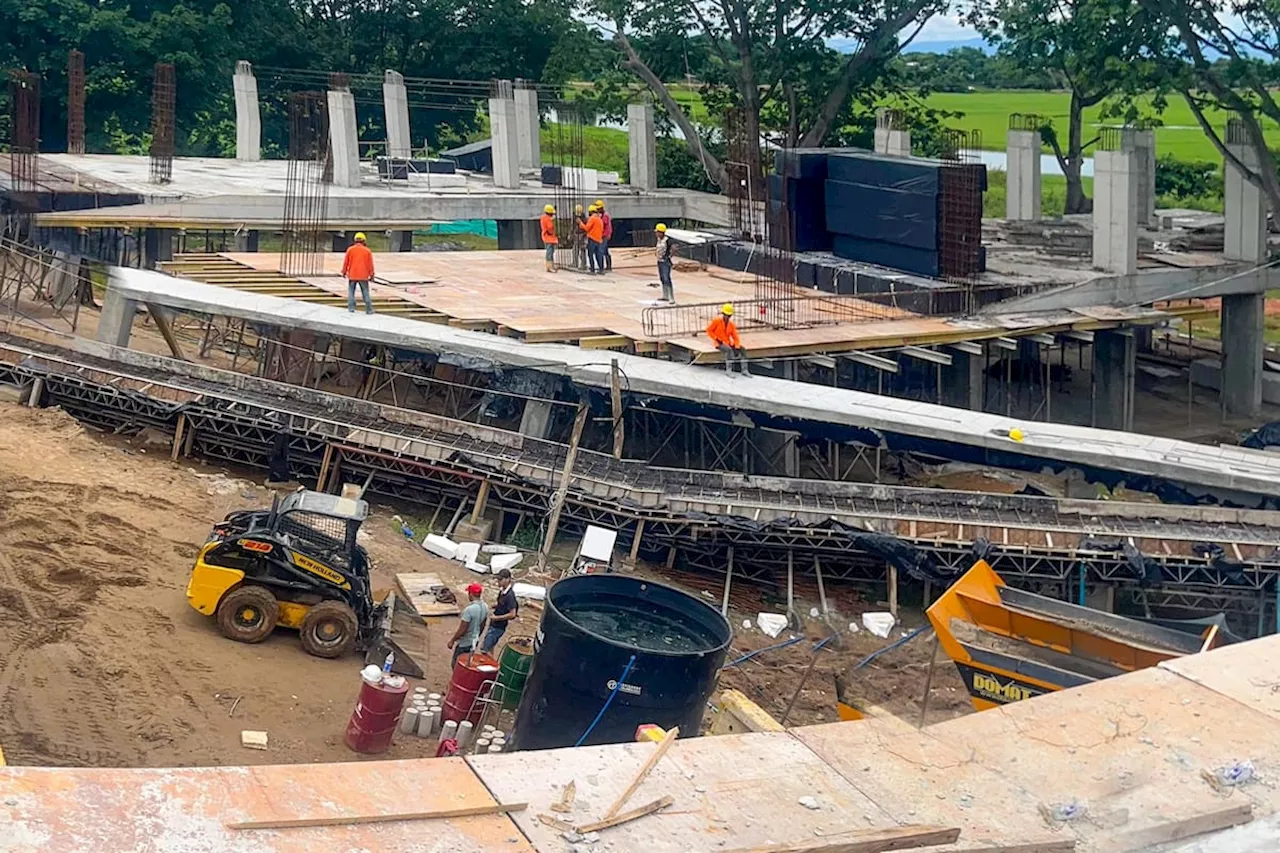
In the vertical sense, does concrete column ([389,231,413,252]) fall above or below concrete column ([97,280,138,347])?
above

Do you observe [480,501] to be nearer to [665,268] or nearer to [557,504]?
[557,504]

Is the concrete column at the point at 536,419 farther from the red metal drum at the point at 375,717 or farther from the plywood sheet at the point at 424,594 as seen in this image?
the red metal drum at the point at 375,717

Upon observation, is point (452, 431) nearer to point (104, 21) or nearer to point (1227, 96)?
point (1227, 96)

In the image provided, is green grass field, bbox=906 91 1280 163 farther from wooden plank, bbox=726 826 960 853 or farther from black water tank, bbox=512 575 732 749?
wooden plank, bbox=726 826 960 853

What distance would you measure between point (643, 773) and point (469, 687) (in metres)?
6.12

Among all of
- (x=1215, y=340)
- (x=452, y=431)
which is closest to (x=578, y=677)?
(x=452, y=431)

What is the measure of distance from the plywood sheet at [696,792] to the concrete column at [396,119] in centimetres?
3309

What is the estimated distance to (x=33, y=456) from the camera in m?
21.3

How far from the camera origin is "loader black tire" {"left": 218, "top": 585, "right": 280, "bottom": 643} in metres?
16.5

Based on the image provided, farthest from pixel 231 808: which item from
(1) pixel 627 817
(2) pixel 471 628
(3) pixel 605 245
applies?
(3) pixel 605 245

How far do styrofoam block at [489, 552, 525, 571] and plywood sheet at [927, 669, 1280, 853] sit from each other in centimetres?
1052

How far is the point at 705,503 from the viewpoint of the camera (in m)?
20.7

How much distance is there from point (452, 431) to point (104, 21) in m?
27.7

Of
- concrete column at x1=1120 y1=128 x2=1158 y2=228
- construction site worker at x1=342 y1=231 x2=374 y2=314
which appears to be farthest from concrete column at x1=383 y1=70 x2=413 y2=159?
concrete column at x1=1120 y1=128 x2=1158 y2=228
